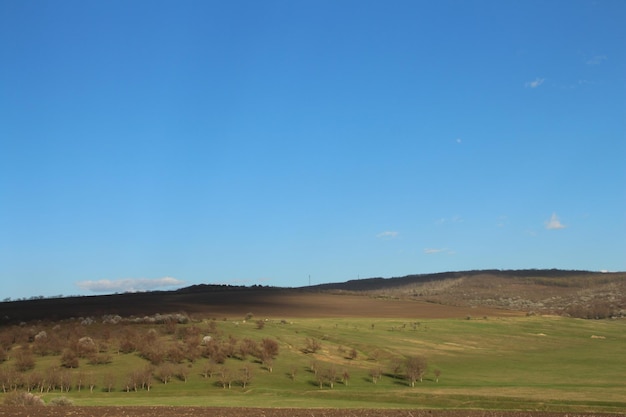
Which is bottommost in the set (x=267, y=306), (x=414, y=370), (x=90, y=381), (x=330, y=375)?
(x=414, y=370)

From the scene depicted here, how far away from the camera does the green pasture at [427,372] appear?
3775cm

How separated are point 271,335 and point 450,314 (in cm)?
5074

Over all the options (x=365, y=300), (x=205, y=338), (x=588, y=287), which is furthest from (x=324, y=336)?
(x=588, y=287)

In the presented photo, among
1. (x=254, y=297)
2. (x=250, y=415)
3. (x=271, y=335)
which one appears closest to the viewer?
(x=250, y=415)

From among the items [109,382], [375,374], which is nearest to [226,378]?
[109,382]

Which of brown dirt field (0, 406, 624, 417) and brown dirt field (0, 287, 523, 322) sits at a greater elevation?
brown dirt field (0, 287, 523, 322)

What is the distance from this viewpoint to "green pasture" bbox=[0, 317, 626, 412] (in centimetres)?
3775

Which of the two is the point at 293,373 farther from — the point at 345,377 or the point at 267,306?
the point at 267,306

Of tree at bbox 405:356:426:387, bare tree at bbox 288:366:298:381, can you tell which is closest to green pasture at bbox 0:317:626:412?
bare tree at bbox 288:366:298:381

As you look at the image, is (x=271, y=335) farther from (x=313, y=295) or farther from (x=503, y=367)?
(x=313, y=295)

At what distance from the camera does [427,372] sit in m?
55.7

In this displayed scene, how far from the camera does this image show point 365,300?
417ft

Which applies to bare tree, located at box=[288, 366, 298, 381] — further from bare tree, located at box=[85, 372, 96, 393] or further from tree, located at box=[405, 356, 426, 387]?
bare tree, located at box=[85, 372, 96, 393]

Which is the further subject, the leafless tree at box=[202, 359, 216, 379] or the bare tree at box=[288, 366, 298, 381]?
the bare tree at box=[288, 366, 298, 381]
